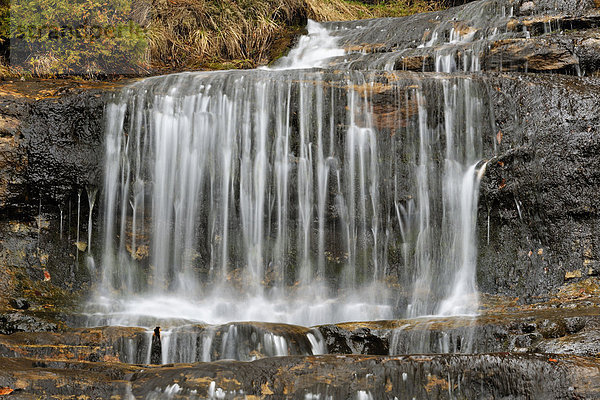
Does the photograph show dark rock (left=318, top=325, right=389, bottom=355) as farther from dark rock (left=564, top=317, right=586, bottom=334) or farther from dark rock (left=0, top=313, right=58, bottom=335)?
dark rock (left=0, top=313, right=58, bottom=335)

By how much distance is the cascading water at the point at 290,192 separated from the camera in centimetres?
777

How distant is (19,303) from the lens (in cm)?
746

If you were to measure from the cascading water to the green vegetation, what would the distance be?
2.96 m

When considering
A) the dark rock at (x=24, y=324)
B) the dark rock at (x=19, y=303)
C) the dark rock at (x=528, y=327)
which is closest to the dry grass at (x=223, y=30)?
the dark rock at (x=19, y=303)

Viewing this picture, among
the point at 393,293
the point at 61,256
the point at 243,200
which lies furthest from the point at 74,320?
the point at 393,293

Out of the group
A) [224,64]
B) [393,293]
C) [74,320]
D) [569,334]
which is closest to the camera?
[569,334]

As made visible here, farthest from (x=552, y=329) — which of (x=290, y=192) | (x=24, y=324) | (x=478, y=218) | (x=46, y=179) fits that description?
(x=46, y=179)

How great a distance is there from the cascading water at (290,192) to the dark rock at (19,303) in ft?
2.57

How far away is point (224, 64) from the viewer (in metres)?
12.1

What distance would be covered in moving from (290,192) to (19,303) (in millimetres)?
3518

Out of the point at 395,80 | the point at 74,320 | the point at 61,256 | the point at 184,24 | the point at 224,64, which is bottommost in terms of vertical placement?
the point at 74,320

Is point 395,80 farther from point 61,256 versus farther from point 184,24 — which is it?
point 184,24

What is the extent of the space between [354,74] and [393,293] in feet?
9.29

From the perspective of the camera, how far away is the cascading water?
7766 mm
